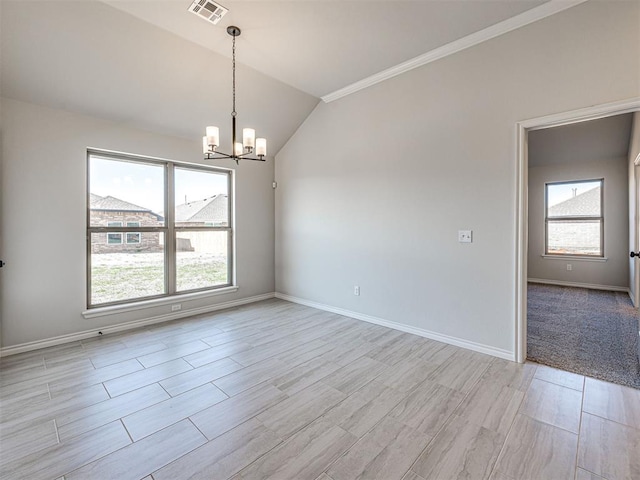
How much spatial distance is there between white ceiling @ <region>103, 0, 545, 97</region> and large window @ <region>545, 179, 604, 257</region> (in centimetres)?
504

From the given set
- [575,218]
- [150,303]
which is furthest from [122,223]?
[575,218]

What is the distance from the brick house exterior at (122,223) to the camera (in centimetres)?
363

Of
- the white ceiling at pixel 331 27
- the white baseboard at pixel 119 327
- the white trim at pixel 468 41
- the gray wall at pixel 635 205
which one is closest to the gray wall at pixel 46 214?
the white baseboard at pixel 119 327

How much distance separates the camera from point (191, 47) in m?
3.08

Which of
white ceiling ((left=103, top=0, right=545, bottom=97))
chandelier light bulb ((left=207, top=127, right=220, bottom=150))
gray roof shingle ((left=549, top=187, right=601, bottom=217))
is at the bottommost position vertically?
gray roof shingle ((left=549, top=187, right=601, bottom=217))

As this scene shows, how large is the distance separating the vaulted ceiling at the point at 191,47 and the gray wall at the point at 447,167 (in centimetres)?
38

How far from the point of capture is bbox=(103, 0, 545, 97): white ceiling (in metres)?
2.52

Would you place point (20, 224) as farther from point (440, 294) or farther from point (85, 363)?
point (440, 294)

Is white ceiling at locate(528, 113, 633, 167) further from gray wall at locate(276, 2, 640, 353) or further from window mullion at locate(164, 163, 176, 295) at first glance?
window mullion at locate(164, 163, 176, 295)

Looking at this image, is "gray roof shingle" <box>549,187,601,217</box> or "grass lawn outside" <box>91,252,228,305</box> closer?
"grass lawn outside" <box>91,252,228,305</box>

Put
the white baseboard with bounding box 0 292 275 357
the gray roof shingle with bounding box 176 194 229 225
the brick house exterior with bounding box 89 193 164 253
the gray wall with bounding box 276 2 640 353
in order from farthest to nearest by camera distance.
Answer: the gray roof shingle with bounding box 176 194 229 225 → the brick house exterior with bounding box 89 193 164 253 → the white baseboard with bounding box 0 292 275 357 → the gray wall with bounding box 276 2 640 353

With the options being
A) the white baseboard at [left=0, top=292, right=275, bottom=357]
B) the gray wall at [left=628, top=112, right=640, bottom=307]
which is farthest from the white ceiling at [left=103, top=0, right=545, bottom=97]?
the white baseboard at [left=0, top=292, right=275, bottom=357]

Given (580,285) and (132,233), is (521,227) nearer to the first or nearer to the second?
(132,233)

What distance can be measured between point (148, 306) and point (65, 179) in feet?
5.83
